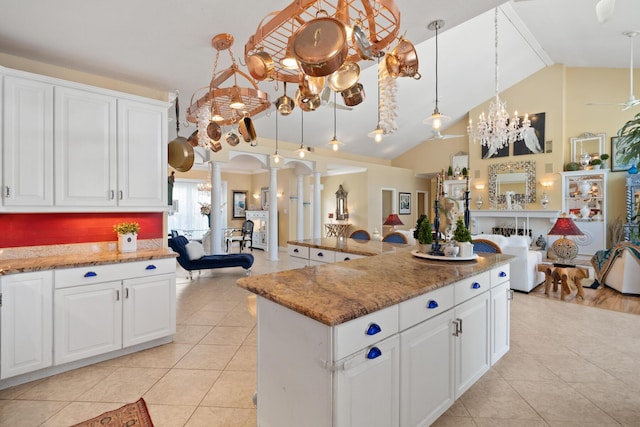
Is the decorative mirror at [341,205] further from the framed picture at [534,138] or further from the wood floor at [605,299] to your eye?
the wood floor at [605,299]

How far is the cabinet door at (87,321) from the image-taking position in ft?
7.68

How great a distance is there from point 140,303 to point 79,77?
210 centimetres

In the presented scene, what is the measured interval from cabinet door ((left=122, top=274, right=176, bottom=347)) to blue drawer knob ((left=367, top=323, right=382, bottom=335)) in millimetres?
2205

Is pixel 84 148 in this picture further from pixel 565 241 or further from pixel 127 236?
pixel 565 241

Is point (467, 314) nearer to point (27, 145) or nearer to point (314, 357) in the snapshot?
point (314, 357)

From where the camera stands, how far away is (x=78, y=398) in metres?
2.10

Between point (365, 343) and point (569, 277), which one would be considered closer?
point (365, 343)

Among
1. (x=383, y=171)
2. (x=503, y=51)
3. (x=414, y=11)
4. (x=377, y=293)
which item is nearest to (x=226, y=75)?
(x=414, y=11)

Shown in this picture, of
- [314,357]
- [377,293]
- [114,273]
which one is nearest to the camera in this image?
[314,357]

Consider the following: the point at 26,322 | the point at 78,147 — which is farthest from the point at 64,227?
the point at 26,322

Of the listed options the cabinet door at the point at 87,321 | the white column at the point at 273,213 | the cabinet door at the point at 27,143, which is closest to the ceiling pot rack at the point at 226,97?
the cabinet door at the point at 27,143

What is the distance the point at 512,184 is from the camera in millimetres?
9281

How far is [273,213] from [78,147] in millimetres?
5206

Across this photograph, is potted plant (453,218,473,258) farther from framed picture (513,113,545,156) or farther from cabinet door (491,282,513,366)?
framed picture (513,113,545,156)
